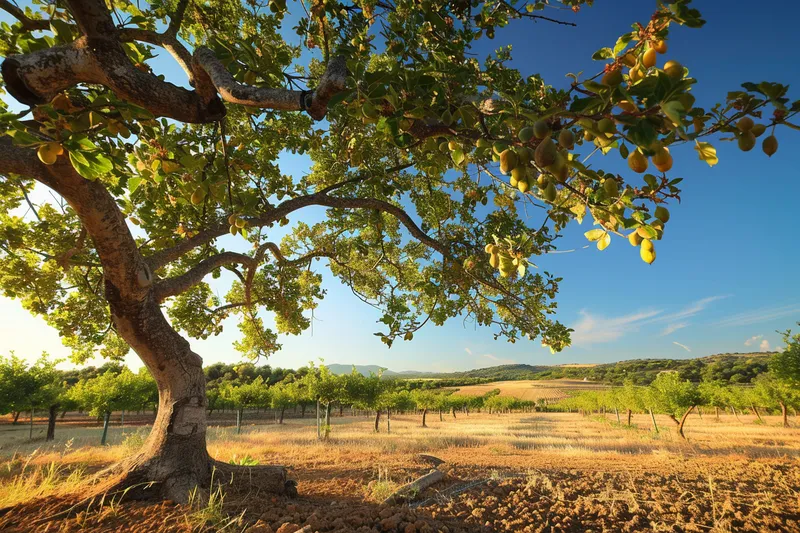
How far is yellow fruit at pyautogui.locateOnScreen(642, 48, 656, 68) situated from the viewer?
1.13m

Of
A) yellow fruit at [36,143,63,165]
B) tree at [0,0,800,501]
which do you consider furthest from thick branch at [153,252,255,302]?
yellow fruit at [36,143,63,165]

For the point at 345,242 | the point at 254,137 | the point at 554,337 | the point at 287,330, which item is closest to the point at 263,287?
the point at 287,330

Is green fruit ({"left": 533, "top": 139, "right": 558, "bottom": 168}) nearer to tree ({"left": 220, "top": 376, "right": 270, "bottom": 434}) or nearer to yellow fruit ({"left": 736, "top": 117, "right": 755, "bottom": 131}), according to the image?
yellow fruit ({"left": 736, "top": 117, "right": 755, "bottom": 131})

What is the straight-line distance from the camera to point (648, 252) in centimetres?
116

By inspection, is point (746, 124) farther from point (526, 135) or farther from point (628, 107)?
point (526, 135)

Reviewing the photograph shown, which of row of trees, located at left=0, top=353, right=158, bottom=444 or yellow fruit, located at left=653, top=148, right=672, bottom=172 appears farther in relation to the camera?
row of trees, located at left=0, top=353, right=158, bottom=444

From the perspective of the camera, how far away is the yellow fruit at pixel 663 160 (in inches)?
36.4

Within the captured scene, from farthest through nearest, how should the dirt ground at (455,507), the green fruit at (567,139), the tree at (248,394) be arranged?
the tree at (248,394)
the dirt ground at (455,507)
the green fruit at (567,139)

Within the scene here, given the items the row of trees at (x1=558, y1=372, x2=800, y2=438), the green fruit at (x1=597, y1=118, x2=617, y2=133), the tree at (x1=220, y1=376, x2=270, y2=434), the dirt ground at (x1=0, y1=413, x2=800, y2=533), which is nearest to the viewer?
the green fruit at (x1=597, y1=118, x2=617, y2=133)

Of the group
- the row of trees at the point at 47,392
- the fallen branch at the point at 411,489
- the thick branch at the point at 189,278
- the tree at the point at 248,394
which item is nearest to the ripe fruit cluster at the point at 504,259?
the fallen branch at the point at 411,489

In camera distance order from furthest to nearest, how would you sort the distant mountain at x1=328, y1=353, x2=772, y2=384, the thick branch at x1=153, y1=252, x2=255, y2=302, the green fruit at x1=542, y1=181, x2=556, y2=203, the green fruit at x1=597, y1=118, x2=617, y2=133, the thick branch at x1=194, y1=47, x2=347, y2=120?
the distant mountain at x1=328, y1=353, x2=772, y2=384, the thick branch at x1=153, y1=252, x2=255, y2=302, the thick branch at x1=194, y1=47, x2=347, y2=120, the green fruit at x1=542, y1=181, x2=556, y2=203, the green fruit at x1=597, y1=118, x2=617, y2=133

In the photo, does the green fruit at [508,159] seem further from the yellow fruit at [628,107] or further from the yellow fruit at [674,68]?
the yellow fruit at [674,68]

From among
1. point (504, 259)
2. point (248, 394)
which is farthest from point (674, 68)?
point (248, 394)

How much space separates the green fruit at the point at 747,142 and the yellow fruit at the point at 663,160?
20 centimetres
